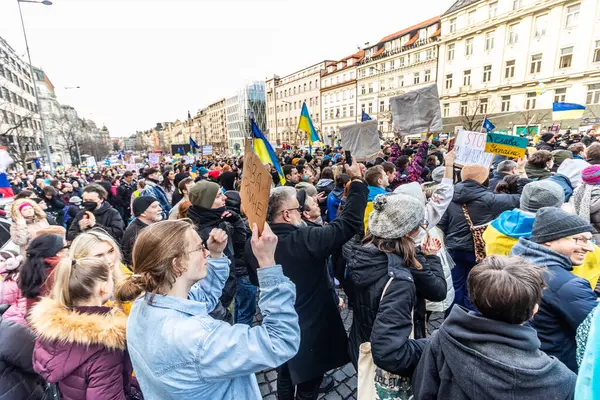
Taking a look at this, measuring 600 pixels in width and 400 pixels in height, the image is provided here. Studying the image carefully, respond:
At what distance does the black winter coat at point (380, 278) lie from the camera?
183 centimetres

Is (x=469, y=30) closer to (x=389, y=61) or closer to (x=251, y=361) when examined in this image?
(x=389, y=61)

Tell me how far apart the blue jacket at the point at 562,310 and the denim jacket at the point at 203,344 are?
150 centimetres

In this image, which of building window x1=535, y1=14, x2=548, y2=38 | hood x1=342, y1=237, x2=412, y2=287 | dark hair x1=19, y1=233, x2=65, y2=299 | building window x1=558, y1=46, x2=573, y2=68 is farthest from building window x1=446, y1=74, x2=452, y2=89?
dark hair x1=19, y1=233, x2=65, y2=299

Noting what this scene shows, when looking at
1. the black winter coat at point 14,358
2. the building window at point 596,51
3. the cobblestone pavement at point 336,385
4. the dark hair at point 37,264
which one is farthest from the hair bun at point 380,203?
the building window at point 596,51

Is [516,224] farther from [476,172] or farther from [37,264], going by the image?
[37,264]

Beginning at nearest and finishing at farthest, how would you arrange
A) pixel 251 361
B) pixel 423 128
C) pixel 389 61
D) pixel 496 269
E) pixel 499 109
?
1. pixel 251 361
2. pixel 496 269
3. pixel 423 128
4. pixel 499 109
5. pixel 389 61

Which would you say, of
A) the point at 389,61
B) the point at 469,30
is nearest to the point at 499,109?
the point at 469,30

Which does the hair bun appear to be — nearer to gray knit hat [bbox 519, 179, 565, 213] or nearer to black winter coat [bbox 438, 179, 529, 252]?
gray knit hat [bbox 519, 179, 565, 213]

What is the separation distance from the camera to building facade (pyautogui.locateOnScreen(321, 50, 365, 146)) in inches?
2032

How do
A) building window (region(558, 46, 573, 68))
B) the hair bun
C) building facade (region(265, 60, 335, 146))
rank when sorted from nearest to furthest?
the hair bun, building window (region(558, 46, 573, 68)), building facade (region(265, 60, 335, 146))

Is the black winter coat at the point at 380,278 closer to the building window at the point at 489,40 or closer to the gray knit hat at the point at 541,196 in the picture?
the gray knit hat at the point at 541,196

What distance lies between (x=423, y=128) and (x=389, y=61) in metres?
45.3

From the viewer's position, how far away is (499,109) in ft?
104

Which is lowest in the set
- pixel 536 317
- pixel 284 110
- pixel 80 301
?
pixel 536 317
